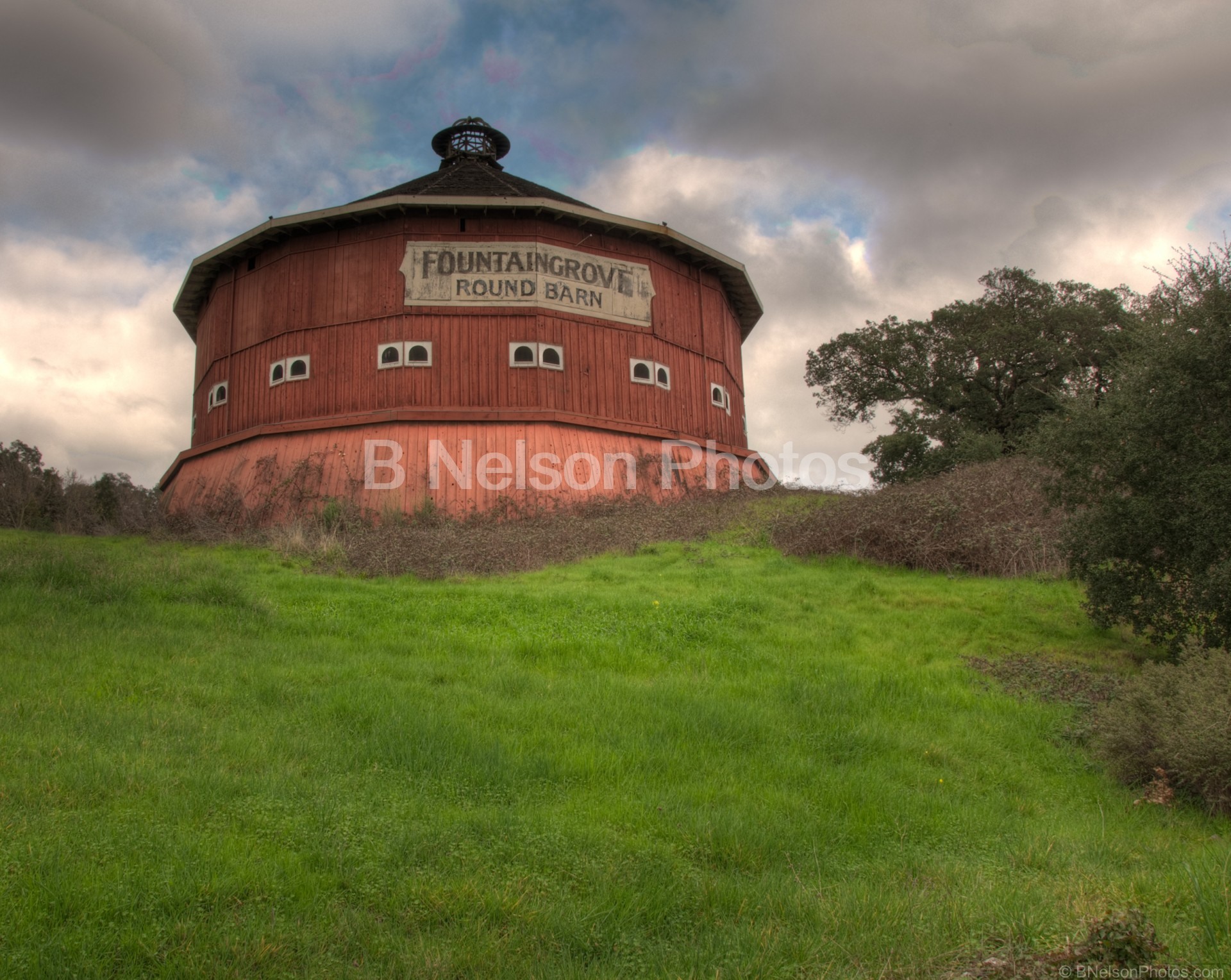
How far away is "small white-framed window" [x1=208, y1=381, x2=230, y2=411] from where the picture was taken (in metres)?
23.8

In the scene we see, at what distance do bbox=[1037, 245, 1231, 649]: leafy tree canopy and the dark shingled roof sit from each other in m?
14.3

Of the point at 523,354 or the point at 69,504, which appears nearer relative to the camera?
the point at 523,354

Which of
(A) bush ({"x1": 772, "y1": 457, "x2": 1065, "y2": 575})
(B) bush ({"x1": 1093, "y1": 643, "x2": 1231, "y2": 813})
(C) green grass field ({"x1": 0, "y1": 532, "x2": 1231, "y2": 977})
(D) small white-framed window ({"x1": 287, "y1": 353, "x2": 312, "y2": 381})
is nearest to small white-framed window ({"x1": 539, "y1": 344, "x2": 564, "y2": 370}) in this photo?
(D) small white-framed window ({"x1": 287, "y1": 353, "x2": 312, "y2": 381})

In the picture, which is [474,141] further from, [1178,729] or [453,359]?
[1178,729]

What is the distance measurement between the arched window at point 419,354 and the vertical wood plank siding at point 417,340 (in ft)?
0.44

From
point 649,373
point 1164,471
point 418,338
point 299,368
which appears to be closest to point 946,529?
point 1164,471

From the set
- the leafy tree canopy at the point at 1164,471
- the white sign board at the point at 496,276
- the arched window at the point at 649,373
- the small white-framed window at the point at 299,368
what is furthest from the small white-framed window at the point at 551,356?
the leafy tree canopy at the point at 1164,471

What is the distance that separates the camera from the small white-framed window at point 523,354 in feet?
69.3

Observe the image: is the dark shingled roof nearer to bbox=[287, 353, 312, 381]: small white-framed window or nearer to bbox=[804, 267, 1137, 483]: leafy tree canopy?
bbox=[287, 353, 312, 381]: small white-framed window

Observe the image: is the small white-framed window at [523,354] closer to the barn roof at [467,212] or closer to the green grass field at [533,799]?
the barn roof at [467,212]

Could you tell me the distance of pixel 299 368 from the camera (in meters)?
21.9

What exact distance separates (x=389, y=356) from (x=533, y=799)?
1662 cm

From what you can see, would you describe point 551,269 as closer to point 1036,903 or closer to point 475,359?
point 475,359

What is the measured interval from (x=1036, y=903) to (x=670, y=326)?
66.0 ft
